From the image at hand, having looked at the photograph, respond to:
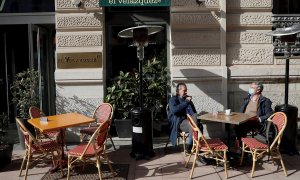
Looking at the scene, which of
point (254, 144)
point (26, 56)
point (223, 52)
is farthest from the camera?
point (26, 56)

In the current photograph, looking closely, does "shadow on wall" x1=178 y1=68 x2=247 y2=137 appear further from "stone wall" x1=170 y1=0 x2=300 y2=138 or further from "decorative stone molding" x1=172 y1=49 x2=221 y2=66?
"decorative stone molding" x1=172 y1=49 x2=221 y2=66

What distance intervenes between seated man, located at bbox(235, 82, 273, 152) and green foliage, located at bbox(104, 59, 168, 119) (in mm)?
1711

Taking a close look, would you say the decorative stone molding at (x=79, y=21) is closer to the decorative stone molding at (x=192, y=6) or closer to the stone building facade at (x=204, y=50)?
the stone building facade at (x=204, y=50)

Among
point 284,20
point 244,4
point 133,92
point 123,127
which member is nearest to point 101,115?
point 123,127

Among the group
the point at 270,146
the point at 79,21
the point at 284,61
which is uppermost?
the point at 79,21

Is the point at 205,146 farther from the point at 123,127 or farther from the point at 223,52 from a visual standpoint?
the point at 223,52

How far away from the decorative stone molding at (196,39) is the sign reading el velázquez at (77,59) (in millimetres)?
1576

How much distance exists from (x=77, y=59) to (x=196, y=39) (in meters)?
2.41

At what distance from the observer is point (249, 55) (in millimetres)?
7719

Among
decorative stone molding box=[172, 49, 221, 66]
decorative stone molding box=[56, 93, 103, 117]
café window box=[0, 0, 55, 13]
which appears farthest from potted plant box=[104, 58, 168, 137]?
café window box=[0, 0, 55, 13]

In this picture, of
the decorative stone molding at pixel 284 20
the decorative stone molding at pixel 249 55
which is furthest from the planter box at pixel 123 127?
the decorative stone molding at pixel 284 20

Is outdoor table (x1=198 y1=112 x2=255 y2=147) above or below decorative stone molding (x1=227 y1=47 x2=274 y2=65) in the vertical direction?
below

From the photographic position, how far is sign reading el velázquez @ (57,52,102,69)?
754cm

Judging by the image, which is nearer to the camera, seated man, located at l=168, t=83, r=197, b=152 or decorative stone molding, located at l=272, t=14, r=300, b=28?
seated man, located at l=168, t=83, r=197, b=152
